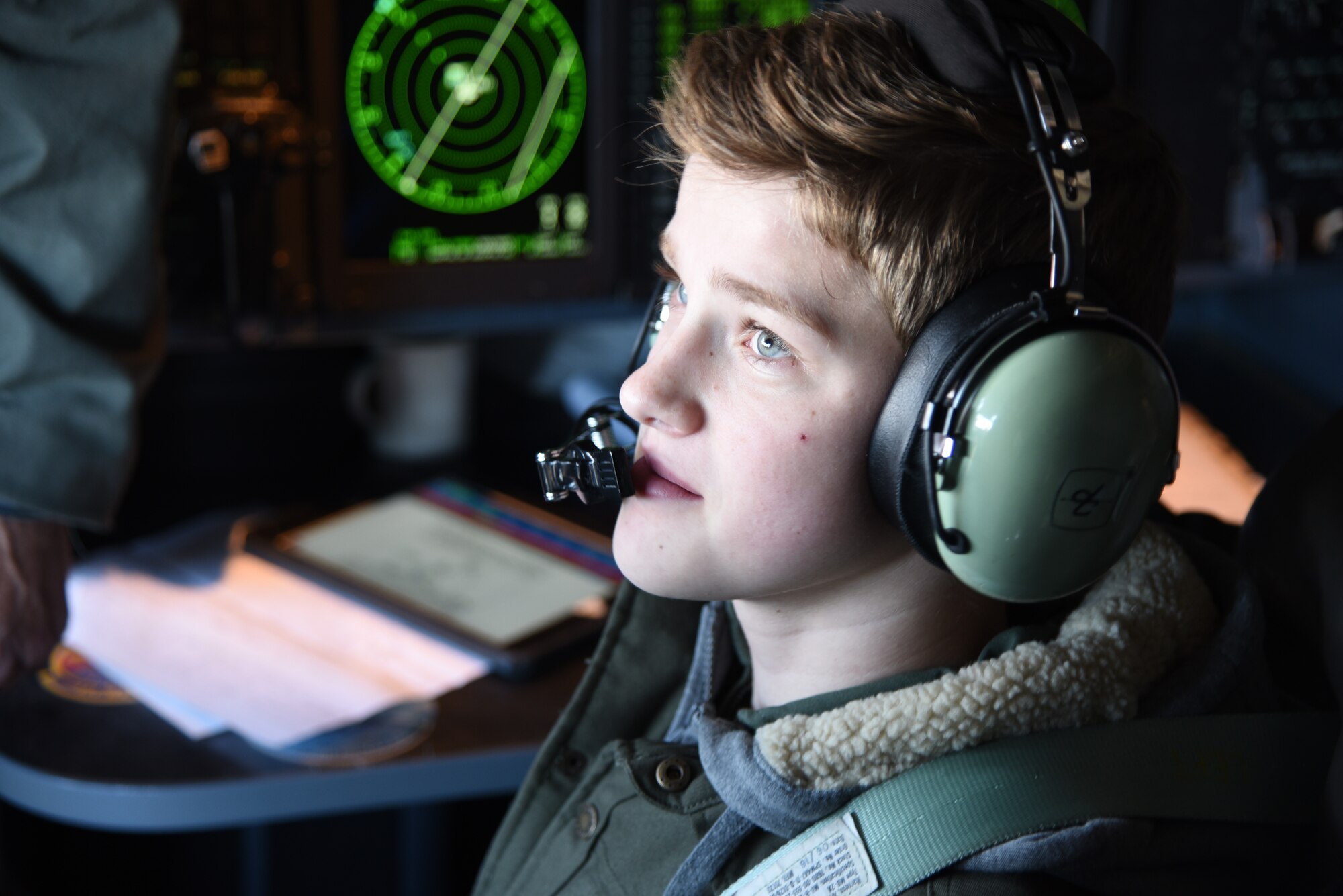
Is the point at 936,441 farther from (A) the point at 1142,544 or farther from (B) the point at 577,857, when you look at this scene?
(B) the point at 577,857

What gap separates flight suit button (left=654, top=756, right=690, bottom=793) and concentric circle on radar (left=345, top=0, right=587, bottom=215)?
86 cm

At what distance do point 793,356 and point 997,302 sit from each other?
0.12 meters

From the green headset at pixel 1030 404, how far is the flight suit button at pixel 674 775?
9.3 inches

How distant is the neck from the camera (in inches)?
30.3

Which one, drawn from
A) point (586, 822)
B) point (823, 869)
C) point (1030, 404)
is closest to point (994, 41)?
point (1030, 404)

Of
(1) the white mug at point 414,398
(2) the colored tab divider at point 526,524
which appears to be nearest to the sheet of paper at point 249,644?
(2) the colored tab divider at point 526,524

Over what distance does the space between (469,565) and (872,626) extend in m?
0.70

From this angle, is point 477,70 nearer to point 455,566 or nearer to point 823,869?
point 455,566

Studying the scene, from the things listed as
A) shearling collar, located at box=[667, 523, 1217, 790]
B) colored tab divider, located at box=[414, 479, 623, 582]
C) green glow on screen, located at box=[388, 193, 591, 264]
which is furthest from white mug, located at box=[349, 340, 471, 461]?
shearling collar, located at box=[667, 523, 1217, 790]

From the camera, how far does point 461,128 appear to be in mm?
1456

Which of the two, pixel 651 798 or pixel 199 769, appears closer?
pixel 651 798

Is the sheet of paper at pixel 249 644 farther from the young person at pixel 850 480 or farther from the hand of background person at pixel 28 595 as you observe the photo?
the young person at pixel 850 480

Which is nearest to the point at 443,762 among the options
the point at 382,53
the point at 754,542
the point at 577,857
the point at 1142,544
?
the point at 577,857

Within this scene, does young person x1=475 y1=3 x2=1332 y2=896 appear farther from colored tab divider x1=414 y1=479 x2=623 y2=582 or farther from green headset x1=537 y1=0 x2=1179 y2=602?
colored tab divider x1=414 y1=479 x2=623 y2=582
